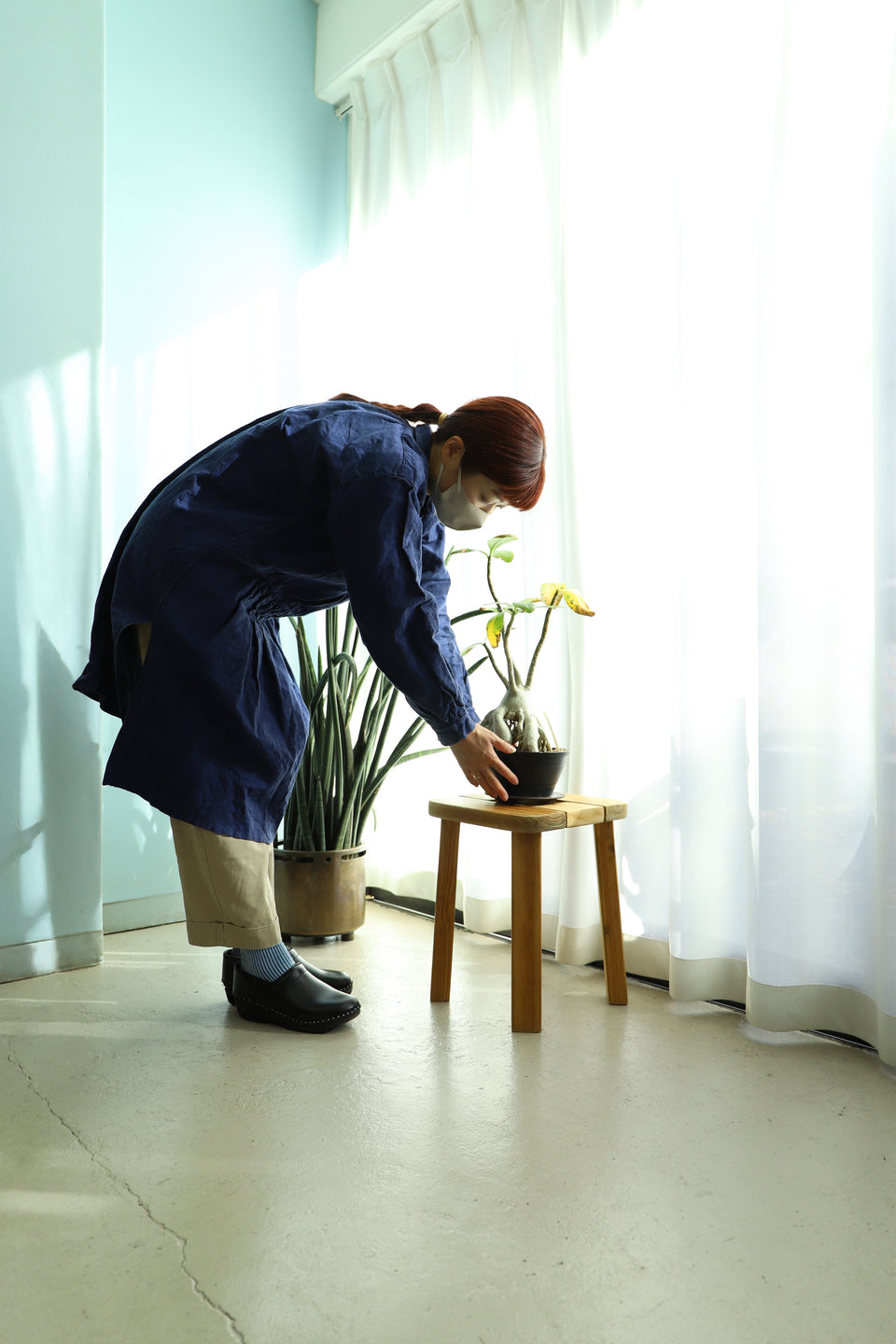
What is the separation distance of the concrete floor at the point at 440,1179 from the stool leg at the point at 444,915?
2.6 inches

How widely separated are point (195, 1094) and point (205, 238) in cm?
234

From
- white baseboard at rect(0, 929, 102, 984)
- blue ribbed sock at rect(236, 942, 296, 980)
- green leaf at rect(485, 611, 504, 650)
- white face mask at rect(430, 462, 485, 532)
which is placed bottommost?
white baseboard at rect(0, 929, 102, 984)

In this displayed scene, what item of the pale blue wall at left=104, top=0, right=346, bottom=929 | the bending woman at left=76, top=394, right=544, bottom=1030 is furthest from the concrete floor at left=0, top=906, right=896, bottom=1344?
the pale blue wall at left=104, top=0, right=346, bottom=929

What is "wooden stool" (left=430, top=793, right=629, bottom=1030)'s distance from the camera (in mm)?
1720

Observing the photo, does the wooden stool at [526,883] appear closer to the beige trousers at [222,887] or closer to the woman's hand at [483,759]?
the woman's hand at [483,759]

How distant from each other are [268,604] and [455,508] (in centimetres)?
40

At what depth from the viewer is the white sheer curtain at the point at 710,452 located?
170cm

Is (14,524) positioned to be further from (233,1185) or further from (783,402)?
(783,402)

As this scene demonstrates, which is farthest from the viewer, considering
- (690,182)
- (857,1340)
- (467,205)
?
(467,205)

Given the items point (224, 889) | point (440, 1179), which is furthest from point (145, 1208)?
point (224, 889)

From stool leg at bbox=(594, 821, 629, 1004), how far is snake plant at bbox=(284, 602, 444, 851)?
646 millimetres

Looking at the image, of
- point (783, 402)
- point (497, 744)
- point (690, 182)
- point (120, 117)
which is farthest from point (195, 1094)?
point (120, 117)

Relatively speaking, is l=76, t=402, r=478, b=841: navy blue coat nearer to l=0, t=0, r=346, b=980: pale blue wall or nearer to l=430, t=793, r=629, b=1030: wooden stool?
l=430, t=793, r=629, b=1030: wooden stool

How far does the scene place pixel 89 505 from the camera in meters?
2.21
